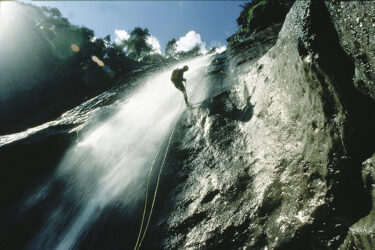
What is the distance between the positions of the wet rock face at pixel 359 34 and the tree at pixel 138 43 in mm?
57267

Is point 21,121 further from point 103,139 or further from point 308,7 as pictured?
point 308,7

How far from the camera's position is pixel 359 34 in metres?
2.30

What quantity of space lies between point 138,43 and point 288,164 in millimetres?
57381

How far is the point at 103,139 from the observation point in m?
9.82

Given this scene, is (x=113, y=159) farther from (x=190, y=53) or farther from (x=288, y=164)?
(x=190, y=53)

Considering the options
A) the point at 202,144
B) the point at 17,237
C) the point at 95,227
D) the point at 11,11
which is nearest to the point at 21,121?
the point at 11,11

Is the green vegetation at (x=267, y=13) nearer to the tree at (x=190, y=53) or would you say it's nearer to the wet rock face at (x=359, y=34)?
the wet rock face at (x=359, y=34)

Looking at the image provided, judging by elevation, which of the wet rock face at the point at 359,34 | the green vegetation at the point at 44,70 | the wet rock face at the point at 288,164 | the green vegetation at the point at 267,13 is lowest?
the wet rock face at the point at 288,164

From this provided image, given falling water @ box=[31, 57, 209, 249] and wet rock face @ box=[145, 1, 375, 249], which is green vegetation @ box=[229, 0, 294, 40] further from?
wet rock face @ box=[145, 1, 375, 249]

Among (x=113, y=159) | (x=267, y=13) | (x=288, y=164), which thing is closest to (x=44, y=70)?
(x=113, y=159)

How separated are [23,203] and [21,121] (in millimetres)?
18911

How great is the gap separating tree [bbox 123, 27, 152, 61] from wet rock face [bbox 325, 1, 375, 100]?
57.3 metres

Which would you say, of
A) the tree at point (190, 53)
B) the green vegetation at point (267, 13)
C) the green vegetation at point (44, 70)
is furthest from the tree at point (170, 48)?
the green vegetation at point (267, 13)

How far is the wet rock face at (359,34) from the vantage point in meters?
2.11
